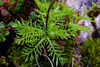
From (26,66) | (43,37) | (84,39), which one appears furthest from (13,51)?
(84,39)

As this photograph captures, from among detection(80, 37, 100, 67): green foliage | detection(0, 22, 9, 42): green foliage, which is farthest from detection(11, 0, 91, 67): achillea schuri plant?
detection(80, 37, 100, 67): green foliage

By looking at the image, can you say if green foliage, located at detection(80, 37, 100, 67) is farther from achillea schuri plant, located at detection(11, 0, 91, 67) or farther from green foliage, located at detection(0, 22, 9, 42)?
green foliage, located at detection(0, 22, 9, 42)

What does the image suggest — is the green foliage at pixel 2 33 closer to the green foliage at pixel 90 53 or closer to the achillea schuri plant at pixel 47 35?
the achillea schuri plant at pixel 47 35

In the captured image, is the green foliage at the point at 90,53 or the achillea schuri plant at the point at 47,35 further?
the green foliage at the point at 90,53

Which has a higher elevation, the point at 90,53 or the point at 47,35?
the point at 47,35

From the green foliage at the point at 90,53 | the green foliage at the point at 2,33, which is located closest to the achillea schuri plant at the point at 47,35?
the green foliage at the point at 2,33

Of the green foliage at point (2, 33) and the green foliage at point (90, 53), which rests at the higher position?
the green foliage at point (2, 33)

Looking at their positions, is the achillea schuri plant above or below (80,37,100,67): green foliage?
above

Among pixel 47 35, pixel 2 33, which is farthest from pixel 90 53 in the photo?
pixel 2 33

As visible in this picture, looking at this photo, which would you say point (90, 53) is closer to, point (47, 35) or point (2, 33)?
point (47, 35)

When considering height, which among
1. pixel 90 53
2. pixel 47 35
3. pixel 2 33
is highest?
pixel 2 33
